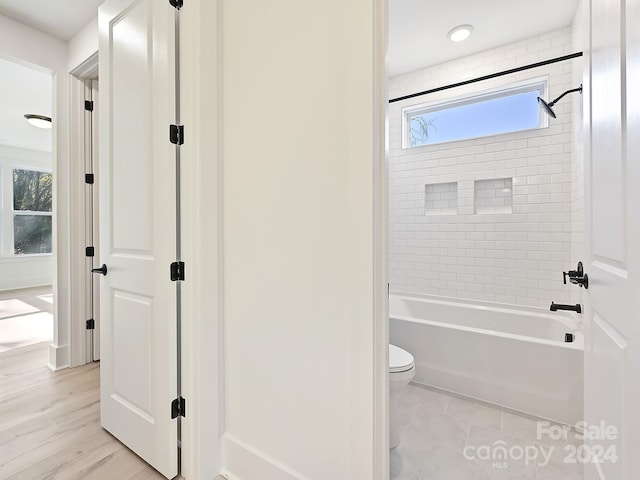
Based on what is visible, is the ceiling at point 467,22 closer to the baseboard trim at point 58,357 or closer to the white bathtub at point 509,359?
the white bathtub at point 509,359

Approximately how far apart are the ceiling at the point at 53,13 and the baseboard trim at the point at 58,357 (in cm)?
251

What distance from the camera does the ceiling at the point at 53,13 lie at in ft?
7.06

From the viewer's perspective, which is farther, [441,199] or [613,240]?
[441,199]

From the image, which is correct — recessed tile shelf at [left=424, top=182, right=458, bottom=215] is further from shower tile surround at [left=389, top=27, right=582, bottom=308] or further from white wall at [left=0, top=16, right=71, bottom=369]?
white wall at [left=0, top=16, right=71, bottom=369]

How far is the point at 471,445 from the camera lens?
1.70 m

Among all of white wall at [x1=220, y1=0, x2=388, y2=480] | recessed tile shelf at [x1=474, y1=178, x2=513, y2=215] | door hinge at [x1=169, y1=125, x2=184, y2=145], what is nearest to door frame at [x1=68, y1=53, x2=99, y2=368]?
door hinge at [x1=169, y1=125, x2=184, y2=145]

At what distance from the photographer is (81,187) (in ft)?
8.64

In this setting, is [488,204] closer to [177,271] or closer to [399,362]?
[399,362]

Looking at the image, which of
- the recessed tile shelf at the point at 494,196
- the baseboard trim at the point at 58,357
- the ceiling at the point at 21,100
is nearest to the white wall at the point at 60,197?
the baseboard trim at the point at 58,357

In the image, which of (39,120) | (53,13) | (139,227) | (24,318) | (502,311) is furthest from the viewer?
(24,318)

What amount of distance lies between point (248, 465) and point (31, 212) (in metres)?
7.11

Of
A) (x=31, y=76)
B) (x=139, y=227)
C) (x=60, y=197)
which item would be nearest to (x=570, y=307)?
(x=139, y=227)

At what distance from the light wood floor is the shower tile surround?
2717 millimetres

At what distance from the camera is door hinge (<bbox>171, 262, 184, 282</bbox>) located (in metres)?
1.44
